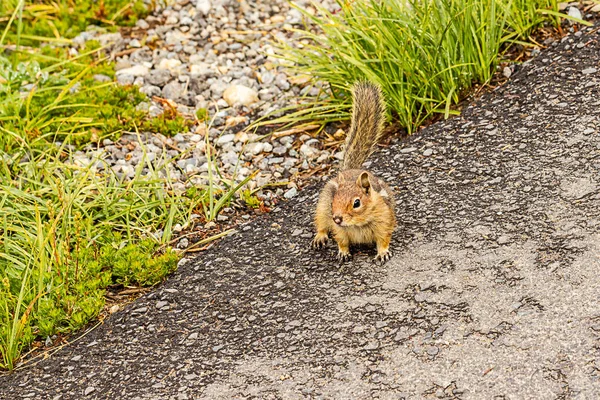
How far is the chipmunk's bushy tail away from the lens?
196 inches

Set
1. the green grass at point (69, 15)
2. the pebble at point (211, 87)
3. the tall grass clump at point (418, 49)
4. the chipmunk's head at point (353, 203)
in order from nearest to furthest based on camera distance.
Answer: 1. the chipmunk's head at point (353, 203)
2. the tall grass clump at point (418, 49)
3. the pebble at point (211, 87)
4. the green grass at point (69, 15)

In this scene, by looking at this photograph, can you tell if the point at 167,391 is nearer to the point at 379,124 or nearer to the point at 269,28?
the point at 379,124

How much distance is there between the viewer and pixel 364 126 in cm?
500

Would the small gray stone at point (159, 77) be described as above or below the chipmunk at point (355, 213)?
above

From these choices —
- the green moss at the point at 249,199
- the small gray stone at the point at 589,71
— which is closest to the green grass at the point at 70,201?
the green moss at the point at 249,199

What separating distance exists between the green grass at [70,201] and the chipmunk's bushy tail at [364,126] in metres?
0.79

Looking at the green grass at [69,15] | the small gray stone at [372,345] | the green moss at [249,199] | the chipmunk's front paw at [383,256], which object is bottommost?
the small gray stone at [372,345]

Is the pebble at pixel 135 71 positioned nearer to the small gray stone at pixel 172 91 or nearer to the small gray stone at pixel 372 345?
the small gray stone at pixel 172 91

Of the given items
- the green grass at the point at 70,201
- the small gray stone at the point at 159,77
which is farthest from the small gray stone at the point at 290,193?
the small gray stone at the point at 159,77

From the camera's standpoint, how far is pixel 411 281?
431 cm

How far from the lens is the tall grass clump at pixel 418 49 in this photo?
5391 millimetres

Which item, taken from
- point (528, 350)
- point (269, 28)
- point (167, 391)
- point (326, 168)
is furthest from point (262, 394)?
point (269, 28)

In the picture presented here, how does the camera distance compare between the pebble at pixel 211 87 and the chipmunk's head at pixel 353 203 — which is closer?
the chipmunk's head at pixel 353 203

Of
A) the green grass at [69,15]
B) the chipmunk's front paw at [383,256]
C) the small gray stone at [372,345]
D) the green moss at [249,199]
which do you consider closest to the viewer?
the small gray stone at [372,345]
